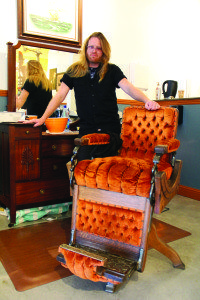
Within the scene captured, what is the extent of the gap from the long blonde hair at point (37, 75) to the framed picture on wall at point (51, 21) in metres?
0.30

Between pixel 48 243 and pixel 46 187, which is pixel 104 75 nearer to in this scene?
pixel 46 187

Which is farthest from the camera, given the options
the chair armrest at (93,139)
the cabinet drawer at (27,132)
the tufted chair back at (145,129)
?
the cabinet drawer at (27,132)

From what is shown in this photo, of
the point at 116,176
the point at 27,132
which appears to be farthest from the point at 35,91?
the point at 116,176

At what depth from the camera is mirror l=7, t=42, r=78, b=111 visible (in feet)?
9.48

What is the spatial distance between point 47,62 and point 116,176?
195 cm

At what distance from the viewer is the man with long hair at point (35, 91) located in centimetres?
295

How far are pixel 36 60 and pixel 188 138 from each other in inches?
80.7

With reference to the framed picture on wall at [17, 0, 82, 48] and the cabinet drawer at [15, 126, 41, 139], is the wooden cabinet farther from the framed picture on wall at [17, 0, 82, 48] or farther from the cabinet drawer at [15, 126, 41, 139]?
the framed picture on wall at [17, 0, 82, 48]

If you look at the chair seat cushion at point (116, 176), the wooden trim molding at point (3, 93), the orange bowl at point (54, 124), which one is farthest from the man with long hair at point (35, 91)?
the chair seat cushion at point (116, 176)

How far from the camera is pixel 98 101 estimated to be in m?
2.32

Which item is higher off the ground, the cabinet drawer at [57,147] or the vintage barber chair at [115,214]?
the cabinet drawer at [57,147]

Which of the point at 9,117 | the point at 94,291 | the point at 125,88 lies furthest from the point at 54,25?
the point at 94,291

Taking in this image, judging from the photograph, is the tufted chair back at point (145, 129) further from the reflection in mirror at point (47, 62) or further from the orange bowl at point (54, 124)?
the reflection in mirror at point (47, 62)

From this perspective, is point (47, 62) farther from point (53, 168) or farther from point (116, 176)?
point (116, 176)
